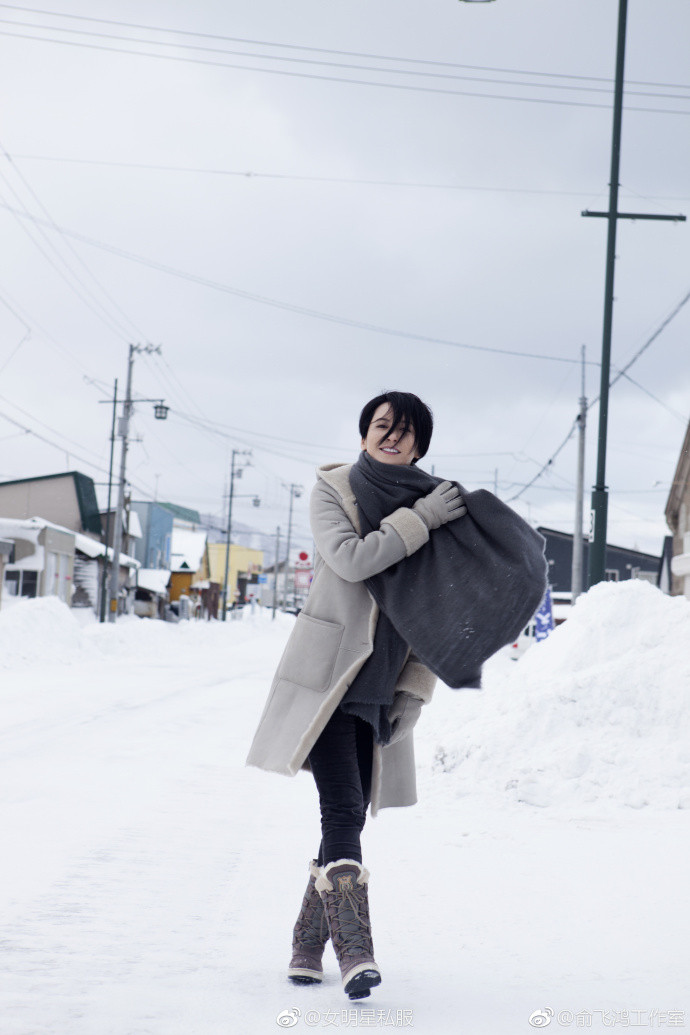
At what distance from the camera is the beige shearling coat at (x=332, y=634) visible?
2.71 m

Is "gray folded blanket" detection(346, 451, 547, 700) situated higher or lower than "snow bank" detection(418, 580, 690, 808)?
higher

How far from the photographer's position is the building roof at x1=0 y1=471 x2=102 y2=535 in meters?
51.8

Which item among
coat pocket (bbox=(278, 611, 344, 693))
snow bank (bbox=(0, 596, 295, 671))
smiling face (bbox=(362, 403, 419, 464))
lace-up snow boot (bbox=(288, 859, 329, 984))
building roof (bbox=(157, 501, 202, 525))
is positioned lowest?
snow bank (bbox=(0, 596, 295, 671))

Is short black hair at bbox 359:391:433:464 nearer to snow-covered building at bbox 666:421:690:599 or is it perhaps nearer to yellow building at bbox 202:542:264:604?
snow-covered building at bbox 666:421:690:599

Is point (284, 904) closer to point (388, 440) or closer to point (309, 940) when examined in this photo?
point (309, 940)

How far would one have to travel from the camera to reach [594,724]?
6152mm

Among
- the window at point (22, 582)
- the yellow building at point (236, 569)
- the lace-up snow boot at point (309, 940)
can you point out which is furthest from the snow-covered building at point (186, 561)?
the lace-up snow boot at point (309, 940)

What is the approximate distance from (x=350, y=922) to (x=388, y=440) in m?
1.39

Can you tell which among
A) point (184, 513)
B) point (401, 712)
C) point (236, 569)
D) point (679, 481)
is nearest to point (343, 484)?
point (401, 712)

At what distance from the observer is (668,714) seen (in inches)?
242

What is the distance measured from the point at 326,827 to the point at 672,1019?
1.08m

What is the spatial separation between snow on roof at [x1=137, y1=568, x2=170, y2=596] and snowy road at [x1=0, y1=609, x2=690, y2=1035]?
168 ft

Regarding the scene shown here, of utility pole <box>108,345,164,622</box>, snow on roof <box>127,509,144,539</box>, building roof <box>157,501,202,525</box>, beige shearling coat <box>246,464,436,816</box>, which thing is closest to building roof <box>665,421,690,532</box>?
beige shearling coat <box>246,464,436,816</box>

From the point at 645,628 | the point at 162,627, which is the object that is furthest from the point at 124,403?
the point at 645,628
